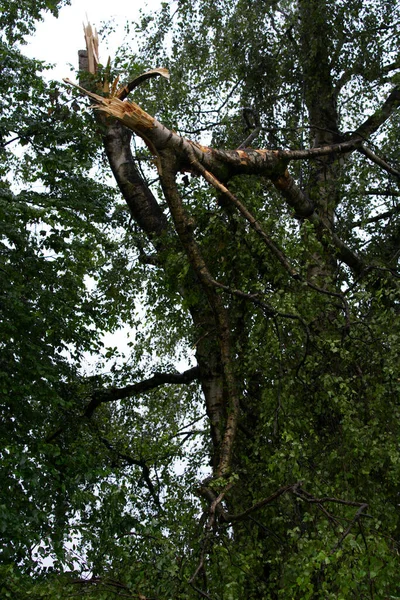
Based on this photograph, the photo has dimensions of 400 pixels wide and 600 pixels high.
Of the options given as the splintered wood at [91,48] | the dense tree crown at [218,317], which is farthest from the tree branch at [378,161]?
the splintered wood at [91,48]

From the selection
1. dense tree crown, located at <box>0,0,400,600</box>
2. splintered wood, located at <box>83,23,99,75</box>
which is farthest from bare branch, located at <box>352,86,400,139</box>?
splintered wood, located at <box>83,23,99,75</box>

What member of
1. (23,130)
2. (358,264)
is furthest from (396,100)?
(23,130)

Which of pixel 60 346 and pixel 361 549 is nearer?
pixel 361 549

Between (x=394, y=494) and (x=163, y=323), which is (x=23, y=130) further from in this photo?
(x=394, y=494)

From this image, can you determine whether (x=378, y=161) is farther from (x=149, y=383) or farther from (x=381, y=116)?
(x=149, y=383)

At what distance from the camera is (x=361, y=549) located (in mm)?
5398

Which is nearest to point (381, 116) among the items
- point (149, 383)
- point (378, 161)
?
point (378, 161)

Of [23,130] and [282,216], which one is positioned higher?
[23,130]

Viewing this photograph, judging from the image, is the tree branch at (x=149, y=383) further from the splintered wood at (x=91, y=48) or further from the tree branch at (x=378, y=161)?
the splintered wood at (x=91, y=48)

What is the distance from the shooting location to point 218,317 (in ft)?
24.8

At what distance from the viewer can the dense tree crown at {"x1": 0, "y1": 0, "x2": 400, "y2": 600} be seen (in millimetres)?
6348

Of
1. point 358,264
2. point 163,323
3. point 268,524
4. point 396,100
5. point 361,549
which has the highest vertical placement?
point 396,100

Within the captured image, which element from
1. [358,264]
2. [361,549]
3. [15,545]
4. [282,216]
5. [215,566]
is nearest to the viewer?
[361,549]

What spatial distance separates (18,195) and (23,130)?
38.3 inches
